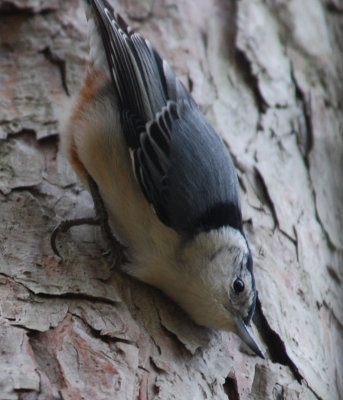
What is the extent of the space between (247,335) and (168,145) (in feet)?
2.21

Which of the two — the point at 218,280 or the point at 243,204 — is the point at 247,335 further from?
the point at 243,204

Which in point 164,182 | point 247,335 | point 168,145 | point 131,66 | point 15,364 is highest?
point 131,66

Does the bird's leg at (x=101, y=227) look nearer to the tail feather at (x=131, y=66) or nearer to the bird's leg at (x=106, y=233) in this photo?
the bird's leg at (x=106, y=233)

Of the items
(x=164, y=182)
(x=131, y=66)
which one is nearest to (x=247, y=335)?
(x=164, y=182)

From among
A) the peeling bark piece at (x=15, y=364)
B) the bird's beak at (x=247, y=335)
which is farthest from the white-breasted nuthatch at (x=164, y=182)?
the peeling bark piece at (x=15, y=364)

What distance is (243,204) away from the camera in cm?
259

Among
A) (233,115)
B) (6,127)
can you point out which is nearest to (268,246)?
(233,115)

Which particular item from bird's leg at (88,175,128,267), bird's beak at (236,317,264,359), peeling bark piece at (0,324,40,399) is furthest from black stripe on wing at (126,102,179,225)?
peeling bark piece at (0,324,40,399)

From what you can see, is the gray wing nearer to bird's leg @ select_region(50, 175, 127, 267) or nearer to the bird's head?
the bird's head

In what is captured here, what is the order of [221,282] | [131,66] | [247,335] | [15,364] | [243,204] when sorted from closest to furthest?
[15,364], [247,335], [221,282], [131,66], [243,204]

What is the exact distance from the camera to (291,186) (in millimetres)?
2768

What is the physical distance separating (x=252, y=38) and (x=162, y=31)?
0.41 meters

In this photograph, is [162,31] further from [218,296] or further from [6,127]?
[218,296]

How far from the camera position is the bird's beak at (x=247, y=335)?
2129 millimetres
